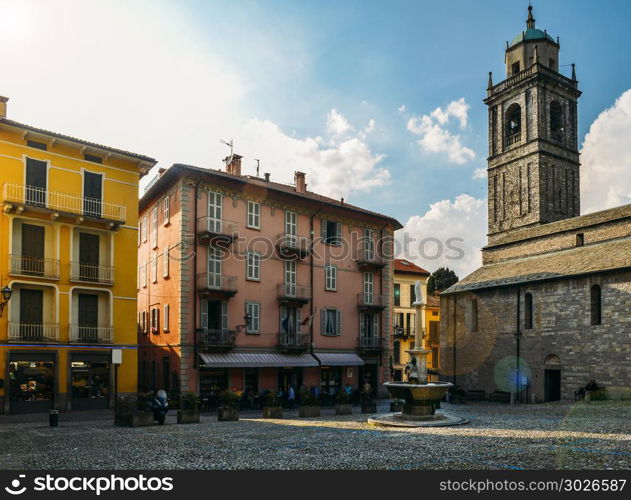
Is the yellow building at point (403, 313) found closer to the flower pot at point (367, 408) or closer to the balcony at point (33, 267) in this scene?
the flower pot at point (367, 408)

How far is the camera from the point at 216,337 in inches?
1207

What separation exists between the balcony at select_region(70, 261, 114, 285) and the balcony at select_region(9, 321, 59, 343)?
230 centimetres

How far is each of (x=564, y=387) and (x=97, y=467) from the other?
28115 millimetres

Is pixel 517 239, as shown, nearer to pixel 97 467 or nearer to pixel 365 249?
pixel 365 249

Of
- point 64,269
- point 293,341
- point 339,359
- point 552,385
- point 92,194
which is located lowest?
point 552,385

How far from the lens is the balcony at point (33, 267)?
2455 centimetres

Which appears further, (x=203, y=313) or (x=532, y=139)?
(x=532, y=139)

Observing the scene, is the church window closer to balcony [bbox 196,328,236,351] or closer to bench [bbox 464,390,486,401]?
bench [bbox 464,390,486,401]

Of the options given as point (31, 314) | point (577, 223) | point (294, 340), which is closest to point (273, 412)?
point (294, 340)

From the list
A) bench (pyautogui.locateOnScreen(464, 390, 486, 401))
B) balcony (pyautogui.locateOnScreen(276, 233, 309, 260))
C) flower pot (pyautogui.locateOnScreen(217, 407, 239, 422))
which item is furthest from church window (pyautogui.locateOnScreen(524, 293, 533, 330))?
flower pot (pyautogui.locateOnScreen(217, 407, 239, 422))

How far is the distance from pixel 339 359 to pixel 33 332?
16931 millimetres

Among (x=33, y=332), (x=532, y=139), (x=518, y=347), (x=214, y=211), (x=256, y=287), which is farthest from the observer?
(x=532, y=139)

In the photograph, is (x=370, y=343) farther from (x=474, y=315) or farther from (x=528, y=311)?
(x=528, y=311)

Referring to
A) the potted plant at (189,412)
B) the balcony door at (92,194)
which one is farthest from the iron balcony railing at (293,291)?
the potted plant at (189,412)
